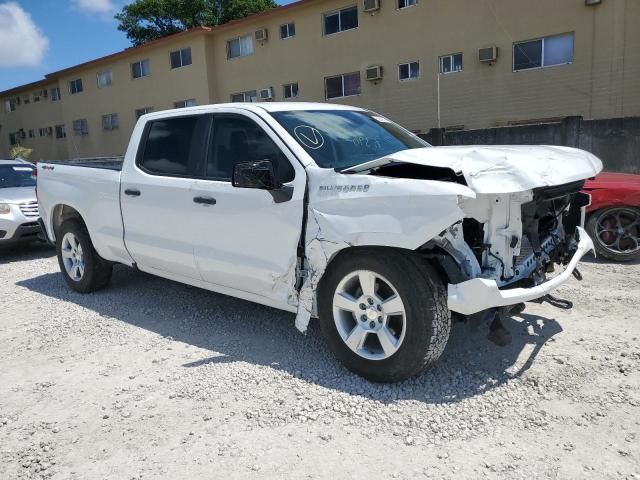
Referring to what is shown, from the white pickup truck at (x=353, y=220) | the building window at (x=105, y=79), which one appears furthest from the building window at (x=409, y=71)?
the building window at (x=105, y=79)

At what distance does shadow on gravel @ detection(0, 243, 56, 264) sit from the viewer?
8.40 metres

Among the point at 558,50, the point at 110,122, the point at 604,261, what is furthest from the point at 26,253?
the point at 110,122

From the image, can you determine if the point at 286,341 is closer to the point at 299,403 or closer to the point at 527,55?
the point at 299,403

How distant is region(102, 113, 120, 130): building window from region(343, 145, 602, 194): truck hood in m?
29.6

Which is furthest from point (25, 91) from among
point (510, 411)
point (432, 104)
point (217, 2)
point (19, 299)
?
point (510, 411)

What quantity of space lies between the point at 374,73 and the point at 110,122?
1809 cm

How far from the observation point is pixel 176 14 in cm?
3831

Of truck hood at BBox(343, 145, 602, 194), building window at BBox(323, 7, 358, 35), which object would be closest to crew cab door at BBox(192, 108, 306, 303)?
truck hood at BBox(343, 145, 602, 194)

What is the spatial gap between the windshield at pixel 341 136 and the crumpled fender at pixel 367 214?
30cm

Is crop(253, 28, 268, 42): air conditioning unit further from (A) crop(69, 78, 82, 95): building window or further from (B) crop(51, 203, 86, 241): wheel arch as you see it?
(B) crop(51, 203, 86, 241): wheel arch

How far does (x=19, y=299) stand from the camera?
19.3ft

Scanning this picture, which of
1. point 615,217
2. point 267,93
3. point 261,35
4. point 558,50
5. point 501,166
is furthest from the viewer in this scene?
point 267,93

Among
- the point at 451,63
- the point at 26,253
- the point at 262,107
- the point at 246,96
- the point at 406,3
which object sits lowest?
the point at 26,253

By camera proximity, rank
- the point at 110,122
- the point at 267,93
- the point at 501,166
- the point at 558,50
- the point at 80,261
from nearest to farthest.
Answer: the point at 501,166 < the point at 80,261 < the point at 558,50 < the point at 267,93 < the point at 110,122
